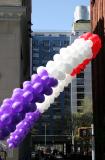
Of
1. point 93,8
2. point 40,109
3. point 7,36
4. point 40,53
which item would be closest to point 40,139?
point 40,53

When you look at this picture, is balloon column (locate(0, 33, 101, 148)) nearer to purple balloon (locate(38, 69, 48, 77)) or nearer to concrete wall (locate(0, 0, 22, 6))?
purple balloon (locate(38, 69, 48, 77))

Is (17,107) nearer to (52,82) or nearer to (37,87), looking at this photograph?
(37,87)

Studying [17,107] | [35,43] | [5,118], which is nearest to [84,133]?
[17,107]

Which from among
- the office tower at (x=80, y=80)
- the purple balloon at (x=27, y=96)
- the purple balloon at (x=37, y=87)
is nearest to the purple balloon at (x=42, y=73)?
the purple balloon at (x=37, y=87)

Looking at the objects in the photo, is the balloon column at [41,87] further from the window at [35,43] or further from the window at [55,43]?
the window at [35,43]

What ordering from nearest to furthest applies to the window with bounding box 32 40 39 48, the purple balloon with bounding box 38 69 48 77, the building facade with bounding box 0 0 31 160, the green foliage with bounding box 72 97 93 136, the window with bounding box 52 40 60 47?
the purple balloon with bounding box 38 69 48 77, the building facade with bounding box 0 0 31 160, the green foliage with bounding box 72 97 93 136, the window with bounding box 52 40 60 47, the window with bounding box 32 40 39 48

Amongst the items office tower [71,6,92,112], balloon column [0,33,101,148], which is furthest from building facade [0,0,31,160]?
office tower [71,6,92,112]

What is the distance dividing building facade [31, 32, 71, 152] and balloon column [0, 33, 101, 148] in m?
81.8

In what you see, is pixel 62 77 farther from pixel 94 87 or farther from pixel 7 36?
pixel 94 87

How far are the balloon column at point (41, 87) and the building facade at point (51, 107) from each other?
3220 inches

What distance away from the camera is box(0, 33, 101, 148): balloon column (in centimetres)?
1404

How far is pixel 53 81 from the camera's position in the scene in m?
14.8

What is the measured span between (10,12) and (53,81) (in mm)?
20185

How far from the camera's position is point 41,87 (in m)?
14.3
